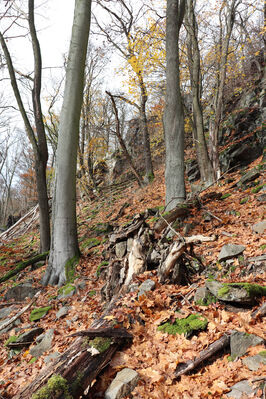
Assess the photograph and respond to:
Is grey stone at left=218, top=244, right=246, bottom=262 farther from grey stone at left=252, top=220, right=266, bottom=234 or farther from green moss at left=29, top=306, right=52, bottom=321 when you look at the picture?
green moss at left=29, top=306, right=52, bottom=321

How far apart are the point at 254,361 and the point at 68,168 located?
5.39 m

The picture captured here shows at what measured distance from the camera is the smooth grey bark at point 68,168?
19.7ft

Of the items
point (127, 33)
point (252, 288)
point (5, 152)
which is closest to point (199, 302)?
point (252, 288)

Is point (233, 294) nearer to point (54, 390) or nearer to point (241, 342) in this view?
point (241, 342)

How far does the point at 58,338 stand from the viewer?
12.1 ft

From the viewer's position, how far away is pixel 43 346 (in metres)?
3.67

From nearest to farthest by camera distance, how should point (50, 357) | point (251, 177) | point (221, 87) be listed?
point (50, 357) < point (251, 177) < point (221, 87)

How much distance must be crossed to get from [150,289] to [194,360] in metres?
1.19

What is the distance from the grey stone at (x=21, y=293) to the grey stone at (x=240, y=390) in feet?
17.2

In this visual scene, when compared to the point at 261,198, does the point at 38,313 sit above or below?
below

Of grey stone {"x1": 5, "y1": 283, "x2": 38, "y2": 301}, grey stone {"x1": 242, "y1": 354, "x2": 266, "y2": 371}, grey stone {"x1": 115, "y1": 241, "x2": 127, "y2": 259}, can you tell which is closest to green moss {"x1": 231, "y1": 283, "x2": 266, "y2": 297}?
grey stone {"x1": 242, "y1": 354, "x2": 266, "y2": 371}

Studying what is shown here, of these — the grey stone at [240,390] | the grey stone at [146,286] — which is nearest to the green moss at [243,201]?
the grey stone at [146,286]

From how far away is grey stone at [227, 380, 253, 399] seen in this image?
1.73m

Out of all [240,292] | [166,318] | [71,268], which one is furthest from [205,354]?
[71,268]
